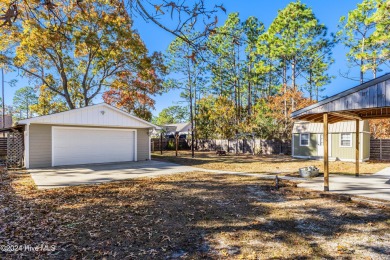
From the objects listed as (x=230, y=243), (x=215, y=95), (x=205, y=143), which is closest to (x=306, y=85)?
(x=215, y=95)

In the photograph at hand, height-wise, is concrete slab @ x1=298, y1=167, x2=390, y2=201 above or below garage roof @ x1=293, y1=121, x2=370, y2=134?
below

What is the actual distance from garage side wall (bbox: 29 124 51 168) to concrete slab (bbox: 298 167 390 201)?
37.2ft

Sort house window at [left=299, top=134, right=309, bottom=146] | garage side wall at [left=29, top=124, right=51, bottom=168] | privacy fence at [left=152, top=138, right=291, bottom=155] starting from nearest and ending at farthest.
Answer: garage side wall at [left=29, top=124, right=51, bottom=168] < house window at [left=299, top=134, right=309, bottom=146] < privacy fence at [left=152, top=138, right=291, bottom=155]

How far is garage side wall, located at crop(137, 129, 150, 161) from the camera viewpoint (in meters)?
14.6

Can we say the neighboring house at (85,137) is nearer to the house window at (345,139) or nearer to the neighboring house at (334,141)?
the neighboring house at (334,141)

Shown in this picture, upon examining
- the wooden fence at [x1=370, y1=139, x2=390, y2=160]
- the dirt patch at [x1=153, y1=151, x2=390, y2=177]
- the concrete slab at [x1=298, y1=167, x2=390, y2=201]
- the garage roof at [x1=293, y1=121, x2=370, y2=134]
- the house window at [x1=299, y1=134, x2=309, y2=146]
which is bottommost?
the dirt patch at [x1=153, y1=151, x2=390, y2=177]

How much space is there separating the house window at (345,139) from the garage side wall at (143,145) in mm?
12628

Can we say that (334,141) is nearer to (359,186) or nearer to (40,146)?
(359,186)

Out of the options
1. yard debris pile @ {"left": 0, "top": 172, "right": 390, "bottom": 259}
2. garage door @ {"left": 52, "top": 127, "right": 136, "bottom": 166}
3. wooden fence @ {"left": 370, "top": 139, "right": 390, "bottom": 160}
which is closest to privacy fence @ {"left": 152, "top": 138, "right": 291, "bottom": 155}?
wooden fence @ {"left": 370, "top": 139, "right": 390, "bottom": 160}

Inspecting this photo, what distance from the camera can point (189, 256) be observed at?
9.59 feet

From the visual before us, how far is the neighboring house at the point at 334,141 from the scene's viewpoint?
14383 millimetres

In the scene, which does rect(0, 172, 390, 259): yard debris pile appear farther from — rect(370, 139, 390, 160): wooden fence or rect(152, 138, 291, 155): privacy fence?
rect(152, 138, 291, 155): privacy fence

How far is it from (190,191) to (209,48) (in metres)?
4.85

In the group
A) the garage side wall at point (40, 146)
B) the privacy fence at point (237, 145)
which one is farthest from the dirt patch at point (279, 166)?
the garage side wall at point (40, 146)
